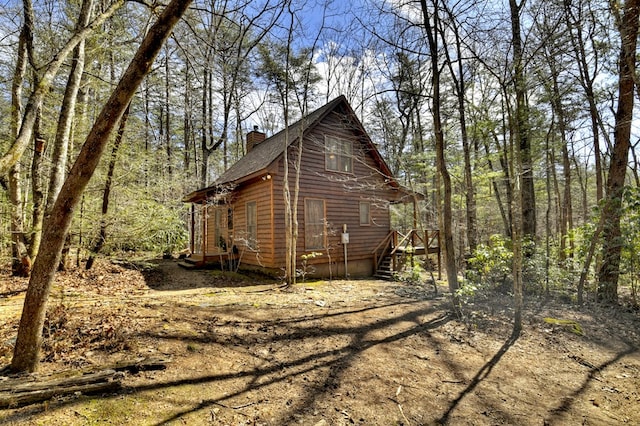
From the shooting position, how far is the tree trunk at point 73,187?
2328mm

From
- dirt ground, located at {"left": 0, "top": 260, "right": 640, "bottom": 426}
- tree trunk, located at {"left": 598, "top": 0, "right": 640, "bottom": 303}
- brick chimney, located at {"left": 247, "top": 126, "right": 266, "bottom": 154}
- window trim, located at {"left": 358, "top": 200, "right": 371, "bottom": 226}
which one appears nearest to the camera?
dirt ground, located at {"left": 0, "top": 260, "right": 640, "bottom": 426}

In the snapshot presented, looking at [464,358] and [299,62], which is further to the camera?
[299,62]

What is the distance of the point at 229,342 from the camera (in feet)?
12.1

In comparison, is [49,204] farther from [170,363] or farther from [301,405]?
[301,405]

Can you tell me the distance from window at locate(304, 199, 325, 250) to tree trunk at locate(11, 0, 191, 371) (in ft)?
25.1

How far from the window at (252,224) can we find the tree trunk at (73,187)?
7.27 m

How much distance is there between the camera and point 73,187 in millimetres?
2342

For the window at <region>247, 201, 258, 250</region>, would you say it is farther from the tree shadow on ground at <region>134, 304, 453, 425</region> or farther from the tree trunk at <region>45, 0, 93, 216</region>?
the tree shadow on ground at <region>134, 304, 453, 425</region>

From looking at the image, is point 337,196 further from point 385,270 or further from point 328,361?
point 328,361

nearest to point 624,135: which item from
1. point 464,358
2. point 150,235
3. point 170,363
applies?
point 464,358

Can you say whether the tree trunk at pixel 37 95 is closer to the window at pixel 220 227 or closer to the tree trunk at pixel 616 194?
the window at pixel 220 227

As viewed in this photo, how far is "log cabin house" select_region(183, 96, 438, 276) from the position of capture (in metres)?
9.24

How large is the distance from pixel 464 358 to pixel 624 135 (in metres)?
6.50

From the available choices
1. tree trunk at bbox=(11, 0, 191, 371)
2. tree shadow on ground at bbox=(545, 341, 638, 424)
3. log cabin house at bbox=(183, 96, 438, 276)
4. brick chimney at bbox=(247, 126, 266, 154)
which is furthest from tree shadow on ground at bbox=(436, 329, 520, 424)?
brick chimney at bbox=(247, 126, 266, 154)
